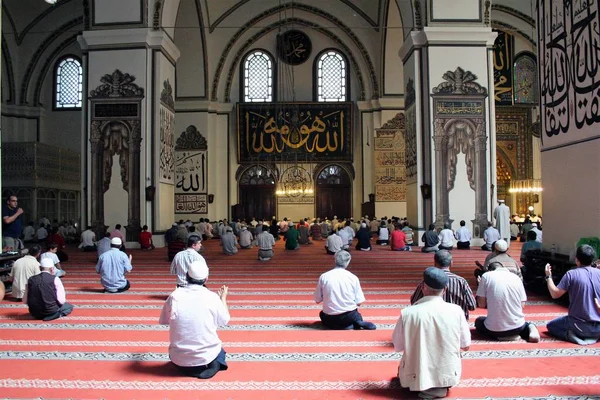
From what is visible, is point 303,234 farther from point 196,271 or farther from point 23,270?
point 196,271

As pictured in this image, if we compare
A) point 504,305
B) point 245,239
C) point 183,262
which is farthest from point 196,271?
point 245,239

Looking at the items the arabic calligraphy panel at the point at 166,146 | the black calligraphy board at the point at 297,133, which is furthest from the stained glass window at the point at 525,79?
the arabic calligraphy panel at the point at 166,146

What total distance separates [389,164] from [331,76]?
3.34 metres

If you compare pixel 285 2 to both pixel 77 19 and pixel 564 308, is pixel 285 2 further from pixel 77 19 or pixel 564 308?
pixel 564 308

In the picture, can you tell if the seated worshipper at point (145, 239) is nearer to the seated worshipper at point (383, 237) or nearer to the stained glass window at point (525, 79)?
the seated worshipper at point (383, 237)

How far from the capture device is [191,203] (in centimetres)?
1377

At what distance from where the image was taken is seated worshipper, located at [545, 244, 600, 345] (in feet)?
9.78

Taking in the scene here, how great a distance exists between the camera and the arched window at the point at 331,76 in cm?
1489

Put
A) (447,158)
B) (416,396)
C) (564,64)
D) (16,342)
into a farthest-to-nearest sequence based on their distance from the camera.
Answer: (447,158)
(564,64)
(16,342)
(416,396)

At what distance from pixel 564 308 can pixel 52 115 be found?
1348cm

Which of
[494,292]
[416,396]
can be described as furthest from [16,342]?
[494,292]

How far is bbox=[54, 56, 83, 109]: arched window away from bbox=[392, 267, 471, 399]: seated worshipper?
13.7 metres

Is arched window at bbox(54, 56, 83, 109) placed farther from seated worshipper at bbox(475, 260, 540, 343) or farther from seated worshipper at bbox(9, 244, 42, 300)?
seated worshipper at bbox(475, 260, 540, 343)

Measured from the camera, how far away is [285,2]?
1423 cm
